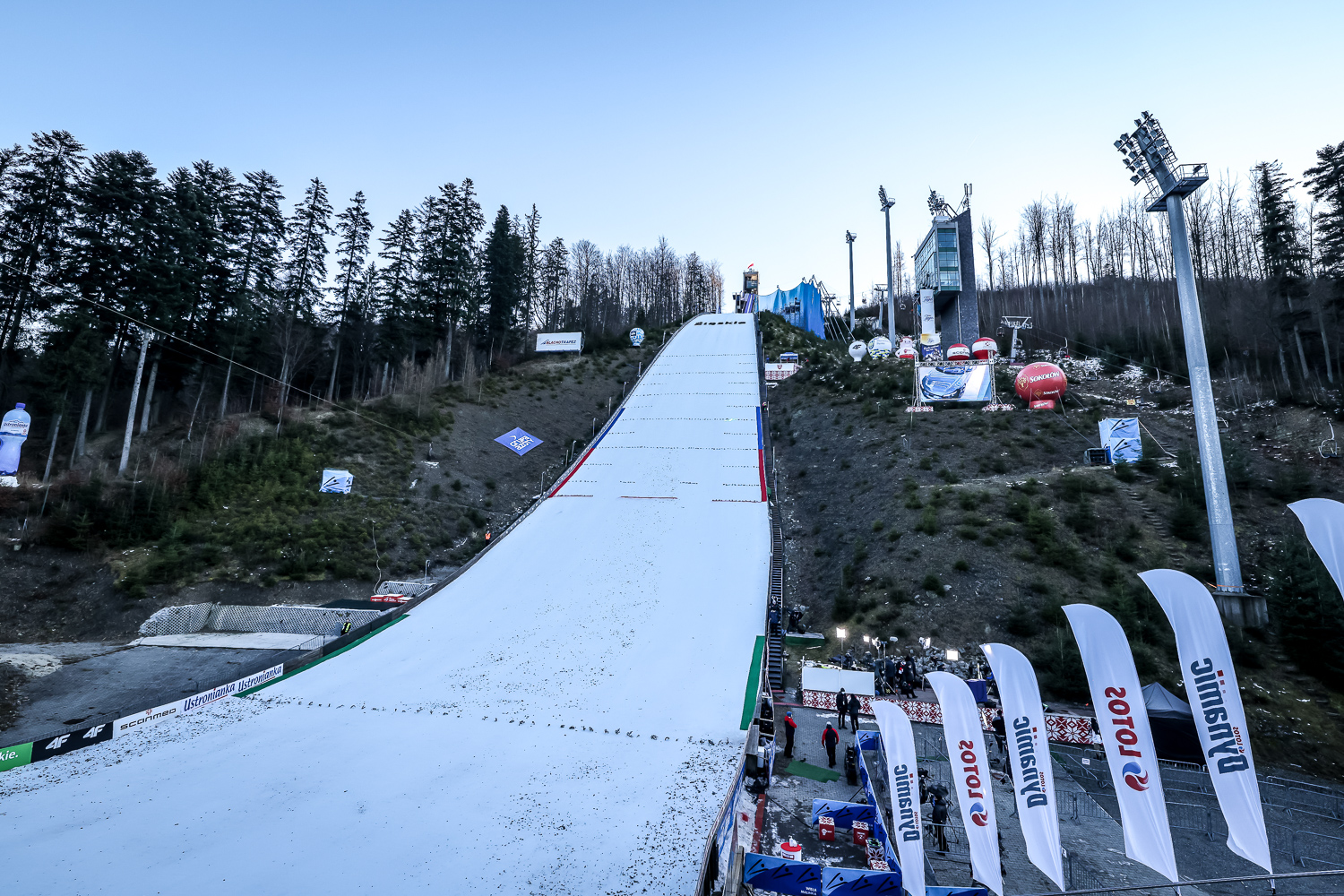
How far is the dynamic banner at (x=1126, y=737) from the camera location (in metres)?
6.37

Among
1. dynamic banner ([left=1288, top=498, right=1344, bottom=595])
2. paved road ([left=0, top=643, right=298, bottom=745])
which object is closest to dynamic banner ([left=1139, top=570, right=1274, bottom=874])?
dynamic banner ([left=1288, top=498, right=1344, bottom=595])

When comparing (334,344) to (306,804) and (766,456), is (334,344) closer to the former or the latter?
(766,456)

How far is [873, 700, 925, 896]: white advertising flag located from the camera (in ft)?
22.5

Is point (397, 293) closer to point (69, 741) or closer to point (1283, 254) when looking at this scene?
→ point (69, 741)

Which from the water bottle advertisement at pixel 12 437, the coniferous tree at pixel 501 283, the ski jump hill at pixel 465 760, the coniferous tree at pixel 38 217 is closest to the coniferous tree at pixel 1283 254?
the ski jump hill at pixel 465 760

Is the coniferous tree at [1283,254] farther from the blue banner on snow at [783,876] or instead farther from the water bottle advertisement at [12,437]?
the water bottle advertisement at [12,437]

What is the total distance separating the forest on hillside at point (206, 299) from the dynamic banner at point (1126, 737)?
26148mm

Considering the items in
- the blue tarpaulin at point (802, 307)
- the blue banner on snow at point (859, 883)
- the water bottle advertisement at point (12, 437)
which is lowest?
the blue banner on snow at point (859, 883)

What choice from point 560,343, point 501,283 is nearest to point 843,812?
point 560,343

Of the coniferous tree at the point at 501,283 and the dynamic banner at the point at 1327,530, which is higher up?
the coniferous tree at the point at 501,283

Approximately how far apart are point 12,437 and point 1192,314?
34.8 metres

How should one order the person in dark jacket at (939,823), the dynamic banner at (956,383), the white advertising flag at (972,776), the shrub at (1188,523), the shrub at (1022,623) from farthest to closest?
1. the dynamic banner at (956,383)
2. the shrub at (1188,523)
3. the shrub at (1022,623)
4. the person in dark jacket at (939,823)
5. the white advertising flag at (972,776)

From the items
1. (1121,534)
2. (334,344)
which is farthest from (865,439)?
(334,344)

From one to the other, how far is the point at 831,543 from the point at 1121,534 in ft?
27.6
